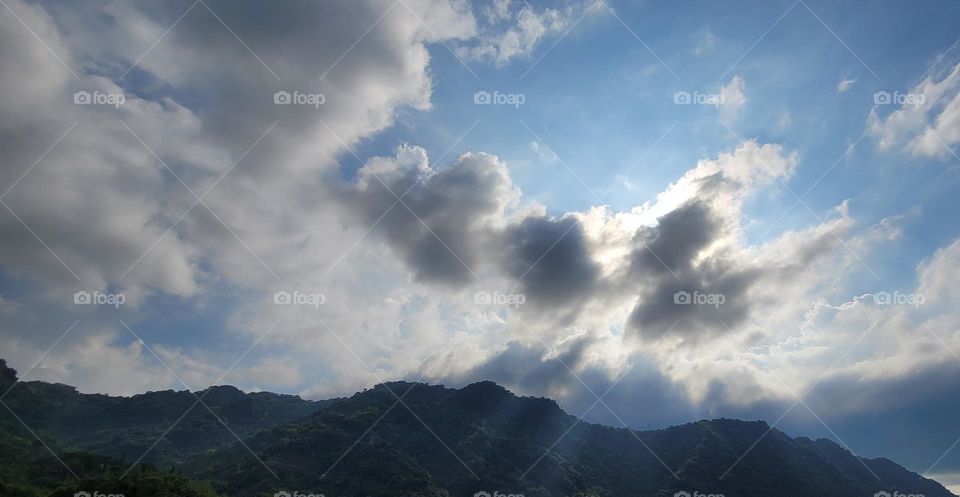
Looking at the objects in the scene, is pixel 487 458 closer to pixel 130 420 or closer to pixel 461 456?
pixel 461 456

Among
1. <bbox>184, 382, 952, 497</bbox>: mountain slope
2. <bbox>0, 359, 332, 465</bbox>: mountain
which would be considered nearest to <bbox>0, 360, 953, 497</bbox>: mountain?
<bbox>184, 382, 952, 497</bbox>: mountain slope

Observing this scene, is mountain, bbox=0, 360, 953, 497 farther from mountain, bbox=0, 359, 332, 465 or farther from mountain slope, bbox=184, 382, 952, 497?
mountain, bbox=0, 359, 332, 465

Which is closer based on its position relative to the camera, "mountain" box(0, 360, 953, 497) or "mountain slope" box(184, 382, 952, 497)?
"mountain" box(0, 360, 953, 497)

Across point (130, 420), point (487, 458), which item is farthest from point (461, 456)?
point (130, 420)

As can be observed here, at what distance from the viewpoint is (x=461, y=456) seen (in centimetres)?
14750

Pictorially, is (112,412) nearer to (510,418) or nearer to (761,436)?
(510,418)

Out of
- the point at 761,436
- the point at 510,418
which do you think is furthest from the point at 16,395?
the point at 761,436

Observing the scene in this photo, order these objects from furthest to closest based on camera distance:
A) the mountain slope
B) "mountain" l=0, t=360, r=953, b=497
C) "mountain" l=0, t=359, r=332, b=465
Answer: "mountain" l=0, t=359, r=332, b=465
the mountain slope
"mountain" l=0, t=360, r=953, b=497

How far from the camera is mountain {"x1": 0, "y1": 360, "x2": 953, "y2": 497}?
11744 centimetres

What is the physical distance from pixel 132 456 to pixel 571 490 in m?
128

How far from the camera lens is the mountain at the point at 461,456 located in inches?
4624

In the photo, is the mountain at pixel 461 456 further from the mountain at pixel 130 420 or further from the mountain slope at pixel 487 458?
the mountain at pixel 130 420

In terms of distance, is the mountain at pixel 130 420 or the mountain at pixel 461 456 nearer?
the mountain at pixel 461 456

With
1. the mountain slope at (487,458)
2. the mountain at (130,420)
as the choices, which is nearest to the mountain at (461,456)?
the mountain slope at (487,458)
